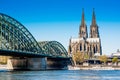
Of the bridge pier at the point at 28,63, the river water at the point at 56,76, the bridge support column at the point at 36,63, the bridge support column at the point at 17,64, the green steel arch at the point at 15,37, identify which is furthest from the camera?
the bridge support column at the point at 17,64

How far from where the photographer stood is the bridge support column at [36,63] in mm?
153113

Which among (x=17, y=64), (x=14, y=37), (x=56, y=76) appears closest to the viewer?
(x=56, y=76)

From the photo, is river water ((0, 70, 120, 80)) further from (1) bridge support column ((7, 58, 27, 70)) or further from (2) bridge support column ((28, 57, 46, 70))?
(1) bridge support column ((7, 58, 27, 70))

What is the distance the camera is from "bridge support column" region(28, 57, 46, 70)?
15311 cm

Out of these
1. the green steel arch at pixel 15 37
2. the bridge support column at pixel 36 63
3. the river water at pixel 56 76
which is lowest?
the river water at pixel 56 76

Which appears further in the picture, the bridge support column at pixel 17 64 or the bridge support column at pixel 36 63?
the bridge support column at pixel 17 64

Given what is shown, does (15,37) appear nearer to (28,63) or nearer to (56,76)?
(28,63)

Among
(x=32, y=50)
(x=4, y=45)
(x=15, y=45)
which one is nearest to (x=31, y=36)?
(x=32, y=50)

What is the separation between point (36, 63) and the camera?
506 ft

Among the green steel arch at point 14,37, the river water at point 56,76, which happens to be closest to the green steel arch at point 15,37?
the green steel arch at point 14,37

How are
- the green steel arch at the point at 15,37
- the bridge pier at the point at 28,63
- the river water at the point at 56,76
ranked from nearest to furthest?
the river water at the point at 56,76, the green steel arch at the point at 15,37, the bridge pier at the point at 28,63

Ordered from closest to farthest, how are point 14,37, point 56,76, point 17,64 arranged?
point 56,76
point 14,37
point 17,64

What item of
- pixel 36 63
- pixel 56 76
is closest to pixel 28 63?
pixel 36 63

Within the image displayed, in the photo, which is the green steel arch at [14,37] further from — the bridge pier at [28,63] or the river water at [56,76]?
the river water at [56,76]
